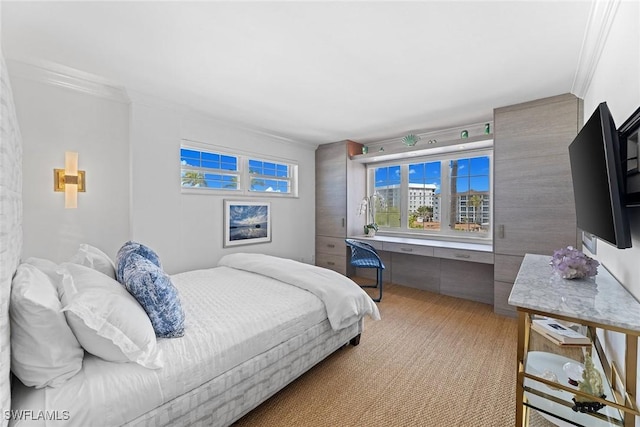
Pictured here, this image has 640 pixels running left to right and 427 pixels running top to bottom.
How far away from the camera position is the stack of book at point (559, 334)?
1.60 metres

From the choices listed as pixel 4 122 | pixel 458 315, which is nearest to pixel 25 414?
pixel 4 122

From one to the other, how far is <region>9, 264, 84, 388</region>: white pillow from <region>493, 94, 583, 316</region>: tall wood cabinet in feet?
12.5

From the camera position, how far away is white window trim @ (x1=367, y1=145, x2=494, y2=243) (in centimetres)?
390

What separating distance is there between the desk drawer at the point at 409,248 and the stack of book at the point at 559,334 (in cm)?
191

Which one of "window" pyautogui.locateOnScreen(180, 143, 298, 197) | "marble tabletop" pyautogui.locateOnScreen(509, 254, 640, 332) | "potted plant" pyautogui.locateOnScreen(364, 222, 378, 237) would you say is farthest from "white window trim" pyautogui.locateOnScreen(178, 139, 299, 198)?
"marble tabletop" pyautogui.locateOnScreen(509, 254, 640, 332)

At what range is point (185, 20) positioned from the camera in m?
1.77

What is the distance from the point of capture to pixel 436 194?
174 inches

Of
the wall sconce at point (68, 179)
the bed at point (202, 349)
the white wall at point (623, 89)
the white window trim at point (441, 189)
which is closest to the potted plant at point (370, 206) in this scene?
the white window trim at point (441, 189)

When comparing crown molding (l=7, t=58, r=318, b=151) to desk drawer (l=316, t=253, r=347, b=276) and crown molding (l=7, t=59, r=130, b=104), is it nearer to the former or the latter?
crown molding (l=7, t=59, r=130, b=104)

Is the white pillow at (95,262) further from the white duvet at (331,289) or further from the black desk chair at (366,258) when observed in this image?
the black desk chair at (366,258)

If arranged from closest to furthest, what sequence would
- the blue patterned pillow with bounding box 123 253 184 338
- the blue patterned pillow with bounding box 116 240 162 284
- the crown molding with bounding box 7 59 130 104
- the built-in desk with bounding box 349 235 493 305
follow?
1. the blue patterned pillow with bounding box 123 253 184 338
2. the blue patterned pillow with bounding box 116 240 162 284
3. the crown molding with bounding box 7 59 130 104
4. the built-in desk with bounding box 349 235 493 305

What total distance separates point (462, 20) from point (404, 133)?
2.68 m

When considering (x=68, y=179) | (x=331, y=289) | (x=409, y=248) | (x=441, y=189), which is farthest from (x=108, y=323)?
(x=441, y=189)

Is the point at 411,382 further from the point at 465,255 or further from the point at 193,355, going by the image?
the point at 465,255
